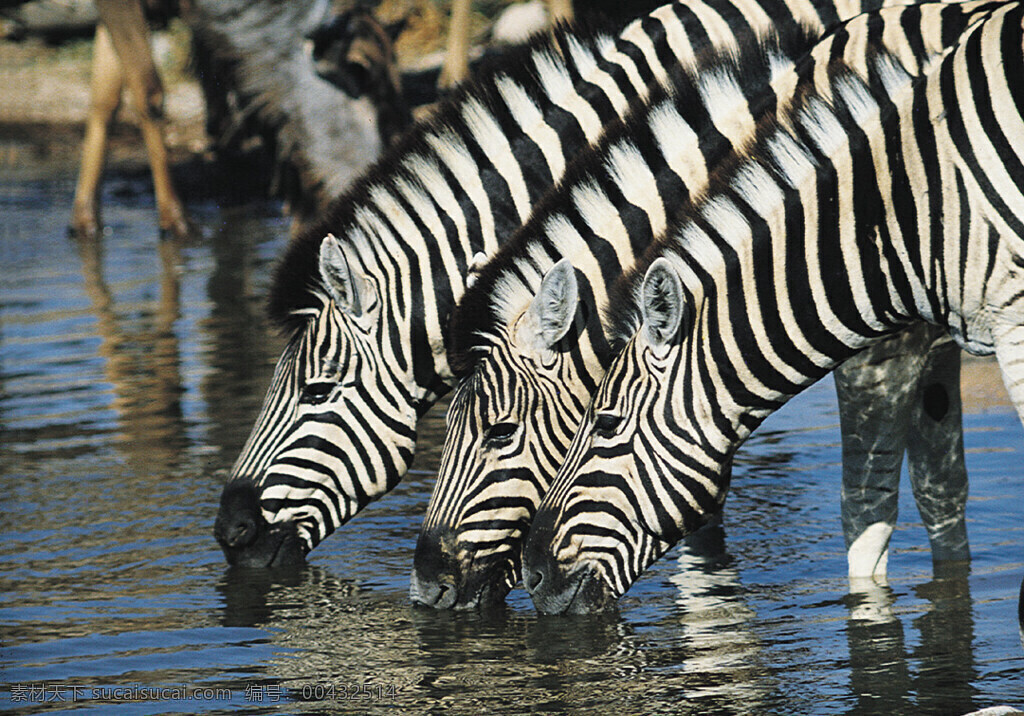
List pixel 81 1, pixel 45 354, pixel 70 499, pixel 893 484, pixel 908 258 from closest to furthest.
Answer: pixel 908 258
pixel 893 484
pixel 70 499
pixel 45 354
pixel 81 1

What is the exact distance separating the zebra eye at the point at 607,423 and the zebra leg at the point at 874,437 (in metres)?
1.22

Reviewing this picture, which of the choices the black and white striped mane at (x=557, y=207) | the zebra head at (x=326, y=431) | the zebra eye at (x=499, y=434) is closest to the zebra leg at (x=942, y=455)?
A: the black and white striped mane at (x=557, y=207)

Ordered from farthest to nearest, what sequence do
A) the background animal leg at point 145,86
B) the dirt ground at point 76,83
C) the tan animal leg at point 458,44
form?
the dirt ground at point 76,83 < the tan animal leg at point 458,44 < the background animal leg at point 145,86

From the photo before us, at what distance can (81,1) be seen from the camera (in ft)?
67.6

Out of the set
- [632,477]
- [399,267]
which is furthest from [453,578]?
[399,267]

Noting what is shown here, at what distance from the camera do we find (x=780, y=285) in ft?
16.7

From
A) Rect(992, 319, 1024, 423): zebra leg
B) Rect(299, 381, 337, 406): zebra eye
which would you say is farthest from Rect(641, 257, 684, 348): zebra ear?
Rect(299, 381, 337, 406): zebra eye

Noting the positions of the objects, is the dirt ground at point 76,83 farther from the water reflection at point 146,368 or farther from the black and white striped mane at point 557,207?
the black and white striped mane at point 557,207

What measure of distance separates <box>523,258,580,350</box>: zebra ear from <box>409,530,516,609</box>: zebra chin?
33.0 inches

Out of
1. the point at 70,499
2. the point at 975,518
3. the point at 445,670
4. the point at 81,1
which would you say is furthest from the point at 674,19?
the point at 81,1

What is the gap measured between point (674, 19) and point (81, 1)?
15532mm

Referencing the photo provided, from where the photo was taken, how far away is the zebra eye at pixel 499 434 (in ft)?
18.6

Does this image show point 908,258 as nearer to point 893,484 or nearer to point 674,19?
point 893,484

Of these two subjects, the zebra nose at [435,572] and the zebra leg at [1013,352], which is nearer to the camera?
the zebra leg at [1013,352]
